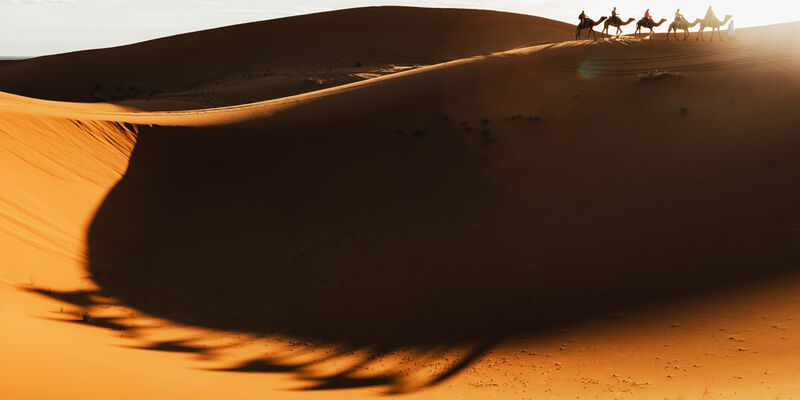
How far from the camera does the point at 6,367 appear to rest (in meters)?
4.46

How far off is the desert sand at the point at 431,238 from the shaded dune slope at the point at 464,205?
6 centimetres

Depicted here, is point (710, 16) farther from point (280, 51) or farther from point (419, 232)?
point (280, 51)

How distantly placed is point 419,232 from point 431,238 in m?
0.37

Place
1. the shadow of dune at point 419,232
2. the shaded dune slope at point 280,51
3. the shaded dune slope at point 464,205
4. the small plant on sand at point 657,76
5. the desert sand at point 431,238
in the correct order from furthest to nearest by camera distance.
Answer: the shaded dune slope at point 280,51 → the small plant on sand at point 657,76 → the shaded dune slope at point 464,205 → the shadow of dune at point 419,232 → the desert sand at point 431,238

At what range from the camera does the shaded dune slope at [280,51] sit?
4422 cm

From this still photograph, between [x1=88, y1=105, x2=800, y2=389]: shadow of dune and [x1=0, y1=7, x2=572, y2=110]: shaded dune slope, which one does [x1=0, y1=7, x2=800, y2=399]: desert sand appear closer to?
[x1=88, y1=105, x2=800, y2=389]: shadow of dune

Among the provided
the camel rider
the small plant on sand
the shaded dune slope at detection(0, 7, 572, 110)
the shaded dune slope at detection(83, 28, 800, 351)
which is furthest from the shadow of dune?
the shaded dune slope at detection(0, 7, 572, 110)

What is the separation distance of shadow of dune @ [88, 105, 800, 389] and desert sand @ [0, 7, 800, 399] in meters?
0.06

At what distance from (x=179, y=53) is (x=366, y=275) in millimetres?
48581

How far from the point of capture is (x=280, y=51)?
4975cm

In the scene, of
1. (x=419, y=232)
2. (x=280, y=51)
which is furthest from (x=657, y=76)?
(x=280, y=51)

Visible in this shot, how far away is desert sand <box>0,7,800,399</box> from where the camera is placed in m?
7.18

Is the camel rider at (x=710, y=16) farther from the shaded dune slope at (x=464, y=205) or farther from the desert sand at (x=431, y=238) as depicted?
the shaded dune slope at (x=464, y=205)

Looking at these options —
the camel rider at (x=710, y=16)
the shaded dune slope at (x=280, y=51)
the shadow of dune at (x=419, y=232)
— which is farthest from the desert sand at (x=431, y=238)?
the shaded dune slope at (x=280, y=51)
